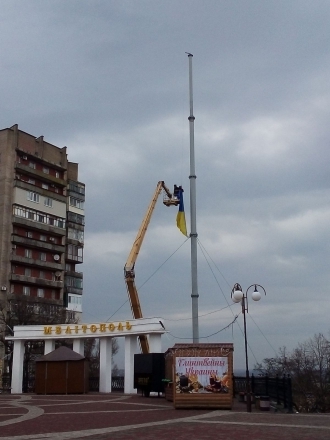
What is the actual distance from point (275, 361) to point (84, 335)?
129 feet

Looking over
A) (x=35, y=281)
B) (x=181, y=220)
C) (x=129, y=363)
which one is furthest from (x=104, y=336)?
(x=35, y=281)

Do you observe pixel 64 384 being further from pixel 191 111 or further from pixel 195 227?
pixel 191 111

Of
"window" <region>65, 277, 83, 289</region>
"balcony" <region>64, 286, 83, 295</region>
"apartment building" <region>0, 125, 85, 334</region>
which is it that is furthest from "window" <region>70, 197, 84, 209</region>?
"balcony" <region>64, 286, 83, 295</region>

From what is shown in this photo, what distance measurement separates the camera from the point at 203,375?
76.6 feet

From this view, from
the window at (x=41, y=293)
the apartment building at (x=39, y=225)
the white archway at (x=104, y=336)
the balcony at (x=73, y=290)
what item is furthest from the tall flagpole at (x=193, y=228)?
the balcony at (x=73, y=290)

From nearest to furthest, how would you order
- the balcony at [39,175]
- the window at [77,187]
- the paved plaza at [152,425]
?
the paved plaza at [152,425] → the balcony at [39,175] → the window at [77,187]

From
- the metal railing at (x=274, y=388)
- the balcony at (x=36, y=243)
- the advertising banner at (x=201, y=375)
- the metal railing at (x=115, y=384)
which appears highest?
the balcony at (x=36, y=243)

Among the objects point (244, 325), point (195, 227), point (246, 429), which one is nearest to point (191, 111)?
point (195, 227)

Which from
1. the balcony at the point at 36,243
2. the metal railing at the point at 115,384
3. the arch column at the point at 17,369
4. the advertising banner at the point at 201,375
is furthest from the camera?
the balcony at the point at 36,243

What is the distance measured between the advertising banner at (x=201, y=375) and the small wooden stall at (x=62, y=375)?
14.3 meters

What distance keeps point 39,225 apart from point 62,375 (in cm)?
3908

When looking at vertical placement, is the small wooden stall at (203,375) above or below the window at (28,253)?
below

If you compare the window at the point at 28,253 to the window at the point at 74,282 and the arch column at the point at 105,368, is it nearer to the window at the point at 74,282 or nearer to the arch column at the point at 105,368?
the window at the point at 74,282

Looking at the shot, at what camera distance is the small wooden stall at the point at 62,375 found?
35969mm
